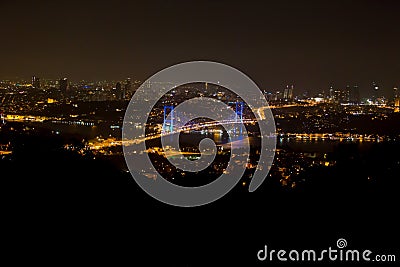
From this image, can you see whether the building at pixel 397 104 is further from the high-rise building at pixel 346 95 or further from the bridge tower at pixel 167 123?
the bridge tower at pixel 167 123

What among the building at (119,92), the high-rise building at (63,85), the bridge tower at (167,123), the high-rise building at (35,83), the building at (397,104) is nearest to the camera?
the bridge tower at (167,123)

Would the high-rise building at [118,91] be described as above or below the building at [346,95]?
below

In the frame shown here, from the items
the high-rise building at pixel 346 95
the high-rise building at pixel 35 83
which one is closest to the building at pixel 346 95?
the high-rise building at pixel 346 95

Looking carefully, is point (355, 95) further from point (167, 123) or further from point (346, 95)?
point (167, 123)

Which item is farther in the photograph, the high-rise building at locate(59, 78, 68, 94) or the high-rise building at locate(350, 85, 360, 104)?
the high-rise building at locate(350, 85, 360, 104)

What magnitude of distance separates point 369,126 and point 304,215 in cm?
1067

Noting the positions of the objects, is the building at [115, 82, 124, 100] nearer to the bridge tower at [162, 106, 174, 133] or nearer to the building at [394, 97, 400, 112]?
the bridge tower at [162, 106, 174, 133]

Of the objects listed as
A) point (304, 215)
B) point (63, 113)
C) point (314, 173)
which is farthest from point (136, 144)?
point (63, 113)

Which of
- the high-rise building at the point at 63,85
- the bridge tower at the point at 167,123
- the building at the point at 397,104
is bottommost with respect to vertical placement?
the bridge tower at the point at 167,123

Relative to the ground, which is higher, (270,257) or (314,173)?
(314,173)

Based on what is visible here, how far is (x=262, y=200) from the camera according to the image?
3688 mm

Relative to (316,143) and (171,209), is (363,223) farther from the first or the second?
(316,143)

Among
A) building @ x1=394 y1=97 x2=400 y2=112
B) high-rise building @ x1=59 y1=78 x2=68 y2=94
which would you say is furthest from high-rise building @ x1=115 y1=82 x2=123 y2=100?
building @ x1=394 y1=97 x2=400 y2=112

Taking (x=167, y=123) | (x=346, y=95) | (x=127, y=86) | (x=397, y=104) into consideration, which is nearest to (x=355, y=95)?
(x=346, y=95)
